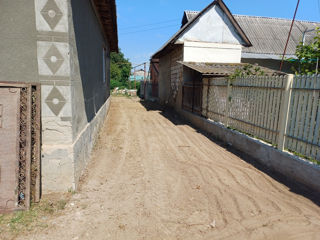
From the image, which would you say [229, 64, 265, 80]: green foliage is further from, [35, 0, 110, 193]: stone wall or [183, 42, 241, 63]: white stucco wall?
[35, 0, 110, 193]: stone wall

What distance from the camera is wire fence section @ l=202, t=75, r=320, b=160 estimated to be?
3.78 metres

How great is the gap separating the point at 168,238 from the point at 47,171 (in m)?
2.03

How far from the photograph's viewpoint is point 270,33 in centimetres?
1822

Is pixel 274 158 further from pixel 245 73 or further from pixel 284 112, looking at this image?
pixel 245 73

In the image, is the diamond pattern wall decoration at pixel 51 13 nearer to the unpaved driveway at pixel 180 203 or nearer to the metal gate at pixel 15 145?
the metal gate at pixel 15 145

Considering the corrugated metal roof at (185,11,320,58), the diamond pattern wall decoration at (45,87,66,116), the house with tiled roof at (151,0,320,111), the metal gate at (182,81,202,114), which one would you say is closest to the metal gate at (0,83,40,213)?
the diamond pattern wall decoration at (45,87,66,116)

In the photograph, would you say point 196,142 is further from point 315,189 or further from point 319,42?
point 319,42

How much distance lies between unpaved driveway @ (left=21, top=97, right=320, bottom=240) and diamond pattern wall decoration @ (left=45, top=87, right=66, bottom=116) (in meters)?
1.37

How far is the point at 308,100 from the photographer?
386cm

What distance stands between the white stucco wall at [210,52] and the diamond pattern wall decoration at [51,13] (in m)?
9.25

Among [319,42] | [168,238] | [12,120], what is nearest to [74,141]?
[12,120]

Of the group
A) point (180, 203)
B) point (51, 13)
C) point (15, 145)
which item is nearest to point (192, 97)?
point (180, 203)

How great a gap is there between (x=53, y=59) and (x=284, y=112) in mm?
4355

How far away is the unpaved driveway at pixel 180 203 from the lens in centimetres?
257
